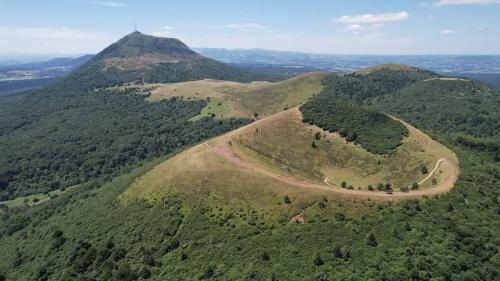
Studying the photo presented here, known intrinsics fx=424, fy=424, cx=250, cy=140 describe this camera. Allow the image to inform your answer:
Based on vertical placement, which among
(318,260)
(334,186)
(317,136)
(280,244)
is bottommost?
(318,260)

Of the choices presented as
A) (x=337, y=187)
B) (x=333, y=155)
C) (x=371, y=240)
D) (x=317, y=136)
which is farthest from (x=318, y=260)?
(x=317, y=136)

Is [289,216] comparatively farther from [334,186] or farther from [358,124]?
[358,124]

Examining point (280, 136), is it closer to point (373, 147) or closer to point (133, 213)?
point (373, 147)

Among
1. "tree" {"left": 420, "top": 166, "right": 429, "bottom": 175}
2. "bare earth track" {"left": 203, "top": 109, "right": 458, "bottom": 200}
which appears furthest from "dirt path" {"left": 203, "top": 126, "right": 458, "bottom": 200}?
"tree" {"left": 420, "top": 166, "right": 429, "bottom": 175}

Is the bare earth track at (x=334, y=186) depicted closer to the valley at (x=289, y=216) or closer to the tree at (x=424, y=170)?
the valley at (x=289, y=216)

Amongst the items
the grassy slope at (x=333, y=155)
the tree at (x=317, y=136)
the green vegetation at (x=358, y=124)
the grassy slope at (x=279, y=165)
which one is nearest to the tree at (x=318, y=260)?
the grassy slope at (x=279, y=165)

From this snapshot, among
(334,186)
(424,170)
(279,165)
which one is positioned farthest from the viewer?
(279,165)
